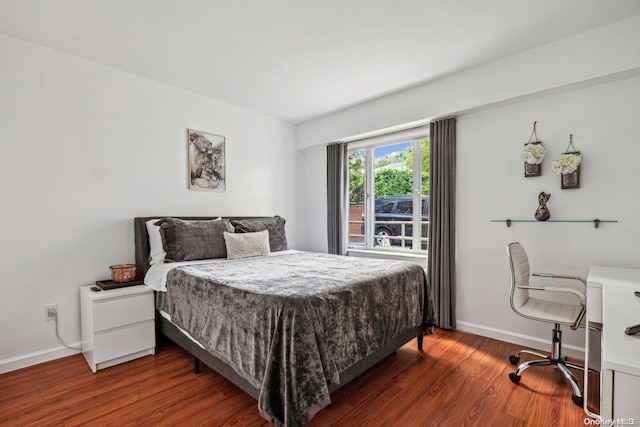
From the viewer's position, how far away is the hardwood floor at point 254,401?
5.66 ft

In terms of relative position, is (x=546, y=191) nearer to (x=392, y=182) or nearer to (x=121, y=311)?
(x=392, y=182)

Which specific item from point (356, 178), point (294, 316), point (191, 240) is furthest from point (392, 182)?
point (294, 316)

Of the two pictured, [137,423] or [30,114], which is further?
[30,114]

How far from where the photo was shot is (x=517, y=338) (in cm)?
277

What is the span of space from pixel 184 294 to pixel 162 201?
4.63ft

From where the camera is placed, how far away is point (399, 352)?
2.61m

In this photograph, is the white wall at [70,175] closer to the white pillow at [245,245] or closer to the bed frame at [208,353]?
the bed frame at [208,353]

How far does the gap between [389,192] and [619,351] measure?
274cm

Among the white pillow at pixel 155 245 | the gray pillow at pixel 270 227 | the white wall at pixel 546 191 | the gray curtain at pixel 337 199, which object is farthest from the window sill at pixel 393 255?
the white pillow at pixel 155 245

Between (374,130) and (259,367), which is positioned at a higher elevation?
(374,130)

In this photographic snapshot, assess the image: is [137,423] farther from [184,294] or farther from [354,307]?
[354,307]

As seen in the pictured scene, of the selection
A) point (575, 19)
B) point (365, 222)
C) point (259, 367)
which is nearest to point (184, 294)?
point (259, 367)

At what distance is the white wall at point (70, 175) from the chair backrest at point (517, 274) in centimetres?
325

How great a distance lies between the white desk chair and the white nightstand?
9.79 ft
